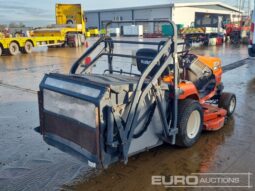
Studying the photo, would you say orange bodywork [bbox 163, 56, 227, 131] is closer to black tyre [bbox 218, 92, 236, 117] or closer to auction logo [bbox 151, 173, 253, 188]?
black tyre [bbox 218, 92, 236, 117]

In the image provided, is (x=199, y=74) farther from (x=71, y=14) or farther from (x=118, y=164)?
(x=71, y=14)

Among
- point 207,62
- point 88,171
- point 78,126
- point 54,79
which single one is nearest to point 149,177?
point 88,171

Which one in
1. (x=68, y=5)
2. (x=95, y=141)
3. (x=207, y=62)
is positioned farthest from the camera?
(x=68, y=5)

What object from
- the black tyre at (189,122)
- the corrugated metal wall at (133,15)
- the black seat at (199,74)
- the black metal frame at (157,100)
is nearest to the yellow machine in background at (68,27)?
the black seat at (199,74)

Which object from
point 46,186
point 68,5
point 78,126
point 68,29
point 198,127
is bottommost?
point 46,186

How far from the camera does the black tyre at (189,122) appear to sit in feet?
12.5

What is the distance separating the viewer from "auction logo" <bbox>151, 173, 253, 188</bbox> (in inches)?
125

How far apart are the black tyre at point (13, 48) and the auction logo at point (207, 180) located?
15.3 meters

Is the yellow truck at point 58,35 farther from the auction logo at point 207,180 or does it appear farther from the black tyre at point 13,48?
the auction logo at point 207,180

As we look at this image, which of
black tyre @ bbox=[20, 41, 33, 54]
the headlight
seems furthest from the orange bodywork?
black tyre @ bbox=[20, 41, 33, 54]

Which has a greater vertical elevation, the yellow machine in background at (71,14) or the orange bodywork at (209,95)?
the yellow machine in background at (71,14)

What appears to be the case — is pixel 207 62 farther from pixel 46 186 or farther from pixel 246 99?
pixel 46 186

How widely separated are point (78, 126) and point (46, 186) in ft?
2.42

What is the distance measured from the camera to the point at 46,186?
3.20 meters
